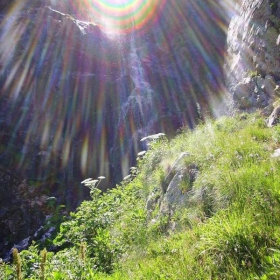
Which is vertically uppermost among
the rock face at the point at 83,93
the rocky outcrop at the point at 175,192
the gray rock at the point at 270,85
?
the gray rock at the point at 270,85

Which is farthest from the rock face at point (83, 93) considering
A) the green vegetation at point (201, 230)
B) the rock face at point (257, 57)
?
the green vegetation at point (201, 230)

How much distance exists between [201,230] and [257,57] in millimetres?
9159

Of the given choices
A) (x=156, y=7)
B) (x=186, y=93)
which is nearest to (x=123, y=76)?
(x=186, y=93)

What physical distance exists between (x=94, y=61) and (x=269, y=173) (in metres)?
17.6

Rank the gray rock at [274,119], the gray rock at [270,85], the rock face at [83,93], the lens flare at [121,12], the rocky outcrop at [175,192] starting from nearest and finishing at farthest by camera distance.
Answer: the rocky outcrop at [175,192] → the gray rock at [274,119] → the gray rock at [270,85] → the rock face at [83,93] → the lens flare at [121,12]

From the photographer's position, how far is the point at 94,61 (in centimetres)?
1881

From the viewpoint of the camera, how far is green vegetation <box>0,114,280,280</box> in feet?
7.36

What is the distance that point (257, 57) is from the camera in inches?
395

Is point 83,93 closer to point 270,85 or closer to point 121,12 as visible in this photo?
point 121,12

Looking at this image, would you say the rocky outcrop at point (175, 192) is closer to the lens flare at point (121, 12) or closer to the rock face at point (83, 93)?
the rock face at point (83, 93)

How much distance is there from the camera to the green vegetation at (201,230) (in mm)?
2242

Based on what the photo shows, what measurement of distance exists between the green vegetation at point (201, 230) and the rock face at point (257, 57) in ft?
12.0

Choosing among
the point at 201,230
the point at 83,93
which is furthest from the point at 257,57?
the point at 83,93

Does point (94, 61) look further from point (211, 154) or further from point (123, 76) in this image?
point (211, 154)
